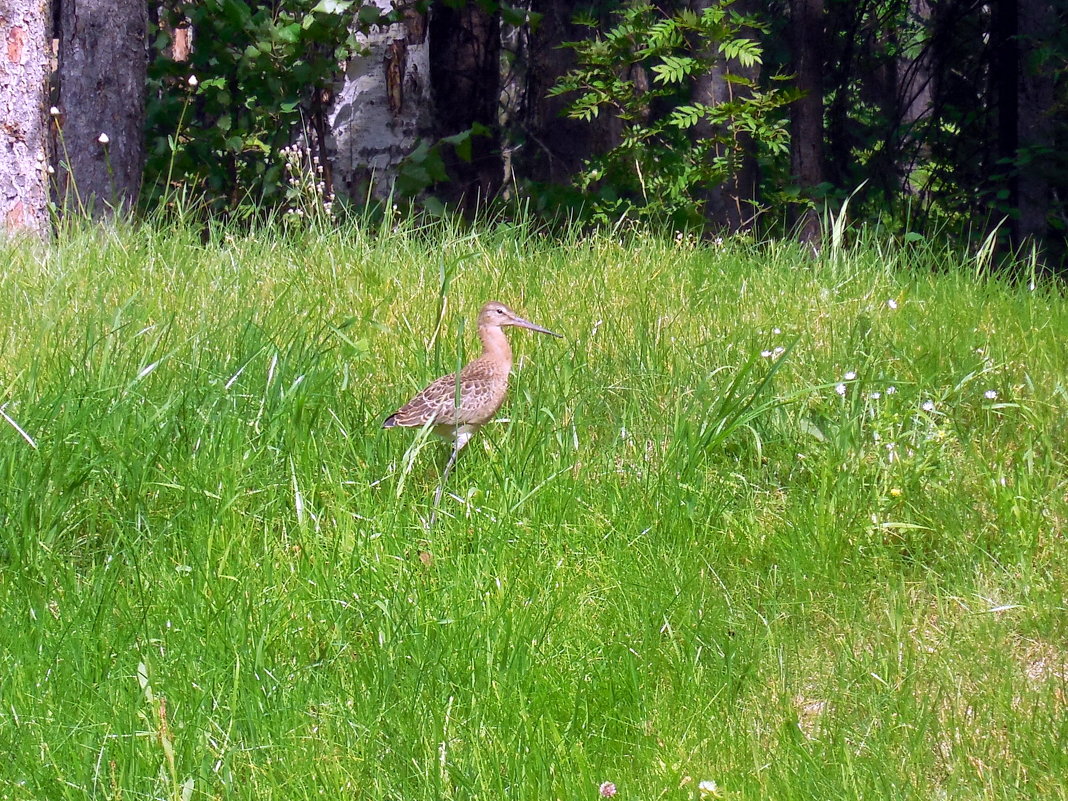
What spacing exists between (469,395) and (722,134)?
18.0 feet

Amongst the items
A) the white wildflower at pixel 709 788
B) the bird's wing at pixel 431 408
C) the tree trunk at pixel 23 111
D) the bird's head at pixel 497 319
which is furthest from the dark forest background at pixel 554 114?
the white wildflower at pixel 709 788

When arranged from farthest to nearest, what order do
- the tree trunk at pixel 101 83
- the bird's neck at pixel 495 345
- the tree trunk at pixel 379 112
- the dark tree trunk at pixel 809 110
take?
the dark tree trunk at pixel 809 110, the tree trunk at pixel 379 112, the tree trunk at pixel 101 83, the bird's neck at pixel 495 345

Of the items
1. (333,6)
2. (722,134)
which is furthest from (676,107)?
(333,6)

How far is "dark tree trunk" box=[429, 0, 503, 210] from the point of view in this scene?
10.1m

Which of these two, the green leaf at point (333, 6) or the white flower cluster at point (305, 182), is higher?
the green leaf at point (333, 6)

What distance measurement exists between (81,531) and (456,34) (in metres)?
7.46

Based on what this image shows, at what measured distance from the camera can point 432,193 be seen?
956 cm

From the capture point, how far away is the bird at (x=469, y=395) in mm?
4125

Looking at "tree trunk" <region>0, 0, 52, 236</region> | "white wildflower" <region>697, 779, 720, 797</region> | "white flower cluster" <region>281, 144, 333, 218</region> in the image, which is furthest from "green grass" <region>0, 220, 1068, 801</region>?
"tree trunk" <region>0, 0, 52, 236</region>

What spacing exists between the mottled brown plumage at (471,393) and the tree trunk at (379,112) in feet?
11.9

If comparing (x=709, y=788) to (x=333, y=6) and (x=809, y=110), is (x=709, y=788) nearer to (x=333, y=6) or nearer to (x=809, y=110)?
(x=333, y=6)

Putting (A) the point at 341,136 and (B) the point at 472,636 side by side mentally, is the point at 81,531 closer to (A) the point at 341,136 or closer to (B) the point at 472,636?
(B) the point at 472,636

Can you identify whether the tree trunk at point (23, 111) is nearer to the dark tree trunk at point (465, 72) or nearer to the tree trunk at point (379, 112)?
the tree trunk at point (379, 112)

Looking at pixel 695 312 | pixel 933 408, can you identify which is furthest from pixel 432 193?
pixel 933 408
